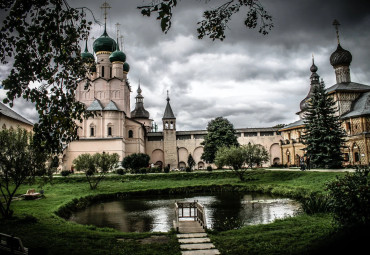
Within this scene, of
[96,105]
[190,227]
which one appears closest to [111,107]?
[96,105]

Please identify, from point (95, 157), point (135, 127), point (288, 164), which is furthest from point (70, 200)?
point (288, 164)

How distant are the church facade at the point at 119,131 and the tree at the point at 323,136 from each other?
1973 cm

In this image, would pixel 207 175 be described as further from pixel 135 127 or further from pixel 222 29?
pixel 222 29

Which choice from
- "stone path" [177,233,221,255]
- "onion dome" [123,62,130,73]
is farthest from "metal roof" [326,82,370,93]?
"onion dome" [123,62,130,73]

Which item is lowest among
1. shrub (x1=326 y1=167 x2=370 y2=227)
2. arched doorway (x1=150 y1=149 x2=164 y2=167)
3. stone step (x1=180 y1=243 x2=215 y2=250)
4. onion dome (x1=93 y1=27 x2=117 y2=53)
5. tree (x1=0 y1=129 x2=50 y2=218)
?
stone step (x1=180 y1=243 x2=215 y2=250)

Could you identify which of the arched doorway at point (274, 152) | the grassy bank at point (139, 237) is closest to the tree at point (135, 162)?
the grassy bank at point (139, 237)

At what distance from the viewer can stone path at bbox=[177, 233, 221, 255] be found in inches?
245

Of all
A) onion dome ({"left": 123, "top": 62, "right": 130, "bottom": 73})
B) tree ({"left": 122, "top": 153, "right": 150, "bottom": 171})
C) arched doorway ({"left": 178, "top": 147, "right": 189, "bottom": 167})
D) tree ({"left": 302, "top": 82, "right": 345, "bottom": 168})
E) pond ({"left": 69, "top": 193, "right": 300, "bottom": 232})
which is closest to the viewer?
pond ({"left": 69, "top": 193, "right": 300, "bottom": 232})

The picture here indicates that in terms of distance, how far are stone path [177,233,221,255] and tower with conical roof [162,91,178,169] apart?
35.8 m

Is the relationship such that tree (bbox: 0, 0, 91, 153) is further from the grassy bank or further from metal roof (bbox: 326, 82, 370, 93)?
metal roof (bbox: 326, 82, 370, 93)

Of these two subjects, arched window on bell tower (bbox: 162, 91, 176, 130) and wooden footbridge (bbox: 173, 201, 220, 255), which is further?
arched window on bell tower (bbox: 162, 91, 176, 130)

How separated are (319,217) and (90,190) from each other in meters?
16.3

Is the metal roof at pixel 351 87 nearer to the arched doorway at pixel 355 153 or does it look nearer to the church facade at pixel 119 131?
the arched doorway at pixel 355 153

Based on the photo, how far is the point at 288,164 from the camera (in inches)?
1422
